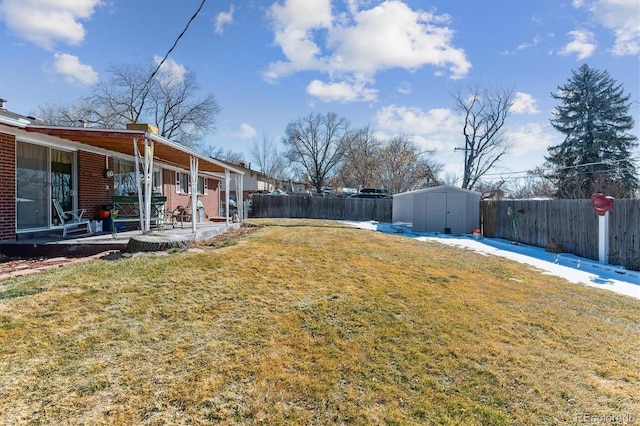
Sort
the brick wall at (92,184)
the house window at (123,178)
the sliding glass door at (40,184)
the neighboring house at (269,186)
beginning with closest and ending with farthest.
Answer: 1. the sliding glass door at (40,184)
2. the brick wall at (92,184)
3. the house window at (123,178)
4. the neighboring house at (269,186)

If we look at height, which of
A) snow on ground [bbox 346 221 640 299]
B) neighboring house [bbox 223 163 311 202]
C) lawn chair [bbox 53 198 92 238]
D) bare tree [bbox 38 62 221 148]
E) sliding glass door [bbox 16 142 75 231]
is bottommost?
snow on ground [bbox 346 221 640 299]

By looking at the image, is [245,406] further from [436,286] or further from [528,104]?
[528,104]

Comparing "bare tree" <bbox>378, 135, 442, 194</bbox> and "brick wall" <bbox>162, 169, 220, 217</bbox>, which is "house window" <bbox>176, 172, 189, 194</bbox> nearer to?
"brick wall" <bbox>162, 169, 220, 217</bbox>

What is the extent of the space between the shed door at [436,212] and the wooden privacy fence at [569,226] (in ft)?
6.34

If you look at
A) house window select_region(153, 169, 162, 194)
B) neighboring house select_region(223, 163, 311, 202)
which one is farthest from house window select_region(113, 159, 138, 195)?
neighboring house select_region(223, 163, 311, 202)

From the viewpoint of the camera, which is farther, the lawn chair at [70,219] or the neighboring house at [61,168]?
the lawn chair at [70,219]

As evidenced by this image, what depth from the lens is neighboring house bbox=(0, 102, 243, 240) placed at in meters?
6.37

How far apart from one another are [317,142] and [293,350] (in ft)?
122

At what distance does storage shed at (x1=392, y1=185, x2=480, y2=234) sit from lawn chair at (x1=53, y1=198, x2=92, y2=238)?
1364cm

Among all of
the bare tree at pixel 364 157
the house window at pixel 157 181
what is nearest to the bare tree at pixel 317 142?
the bare tree at pixel 364 157

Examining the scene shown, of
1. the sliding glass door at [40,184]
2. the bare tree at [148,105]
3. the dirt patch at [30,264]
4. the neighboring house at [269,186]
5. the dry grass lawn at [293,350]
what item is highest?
the bare tree at [148,105]

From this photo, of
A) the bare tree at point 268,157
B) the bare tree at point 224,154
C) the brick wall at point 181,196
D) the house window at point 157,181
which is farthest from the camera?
the bare tree at point 268,157

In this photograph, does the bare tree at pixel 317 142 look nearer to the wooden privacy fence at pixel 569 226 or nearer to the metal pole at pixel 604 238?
the wooden privacy fence at pixel 569 226

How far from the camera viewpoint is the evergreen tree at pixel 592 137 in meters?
22.3
